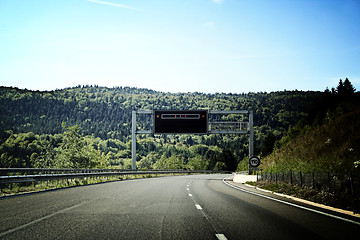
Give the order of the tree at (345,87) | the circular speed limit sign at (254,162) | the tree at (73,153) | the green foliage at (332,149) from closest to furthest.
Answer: the green foliage at (332,149) < the circular speed limit sign at (254,162) < the tree at (73,153) < the tree at (345,87)

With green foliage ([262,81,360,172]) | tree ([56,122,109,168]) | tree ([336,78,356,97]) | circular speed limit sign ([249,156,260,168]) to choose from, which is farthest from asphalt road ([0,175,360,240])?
tree ([336,78,356,97])

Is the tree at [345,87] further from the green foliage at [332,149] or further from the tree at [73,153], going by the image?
the green foliage at [332,149]

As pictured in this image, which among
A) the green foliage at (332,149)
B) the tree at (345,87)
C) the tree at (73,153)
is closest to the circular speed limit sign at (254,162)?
the green foliage at (332,149)

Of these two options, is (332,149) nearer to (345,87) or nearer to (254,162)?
(254,162)

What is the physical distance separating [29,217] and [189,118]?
112 ft

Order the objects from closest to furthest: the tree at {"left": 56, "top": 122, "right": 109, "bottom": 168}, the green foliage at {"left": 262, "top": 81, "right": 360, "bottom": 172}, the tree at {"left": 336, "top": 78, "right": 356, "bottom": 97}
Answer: the green foliage at {"left": 262, "top": 81, "right": 360, "bottom": 172}, the tree at {"left": 56, "top": 122, "right": 109, "bottom": 168}, the tree at {"left": 336, "top": 78, "right": 356, "bottom": 97}

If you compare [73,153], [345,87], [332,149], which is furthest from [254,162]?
[345,87]

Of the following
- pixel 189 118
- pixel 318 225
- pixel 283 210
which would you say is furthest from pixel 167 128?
pixel 318 225

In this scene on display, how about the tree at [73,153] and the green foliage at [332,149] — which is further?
the tree at [73,153]

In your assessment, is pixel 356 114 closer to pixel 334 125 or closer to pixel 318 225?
pixel 334 125

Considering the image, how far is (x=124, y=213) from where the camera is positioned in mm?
10016

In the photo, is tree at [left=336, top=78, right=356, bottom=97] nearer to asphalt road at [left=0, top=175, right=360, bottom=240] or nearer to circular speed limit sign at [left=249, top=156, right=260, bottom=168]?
circular speed limit sign at [left=249, top=156, right=260, bottom=168]

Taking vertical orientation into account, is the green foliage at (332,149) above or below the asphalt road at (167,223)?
above

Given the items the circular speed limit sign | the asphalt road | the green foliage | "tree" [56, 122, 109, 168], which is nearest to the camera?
the asphalt road
